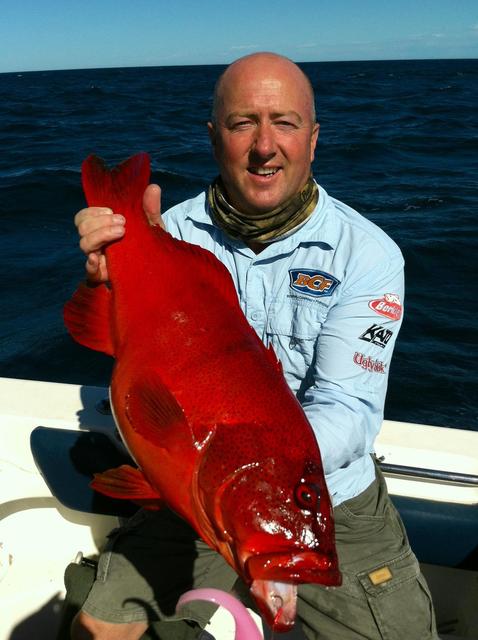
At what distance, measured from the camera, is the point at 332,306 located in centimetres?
245

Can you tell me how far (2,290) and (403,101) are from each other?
97.1 ft

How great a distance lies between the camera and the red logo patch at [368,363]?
227 cm

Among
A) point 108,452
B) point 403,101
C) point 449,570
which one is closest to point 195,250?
point 108,452

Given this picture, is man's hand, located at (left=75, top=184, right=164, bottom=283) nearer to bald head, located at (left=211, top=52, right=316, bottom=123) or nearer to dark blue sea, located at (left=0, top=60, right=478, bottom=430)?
bald head, located at (left=211, top=52, right=316, bottom=123)

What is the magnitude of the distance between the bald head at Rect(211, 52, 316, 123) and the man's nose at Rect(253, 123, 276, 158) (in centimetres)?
21

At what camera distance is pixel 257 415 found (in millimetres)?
1542

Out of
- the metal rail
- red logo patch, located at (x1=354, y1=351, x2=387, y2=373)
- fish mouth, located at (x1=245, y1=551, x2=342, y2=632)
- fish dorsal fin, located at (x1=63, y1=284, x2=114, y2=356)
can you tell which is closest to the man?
red logo patch, located at (x1=354, y1=351, x2=387, y2=373)

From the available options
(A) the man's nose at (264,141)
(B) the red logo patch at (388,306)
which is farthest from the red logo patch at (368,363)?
(A) the man's nose at (264,141)

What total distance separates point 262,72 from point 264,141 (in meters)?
0.30

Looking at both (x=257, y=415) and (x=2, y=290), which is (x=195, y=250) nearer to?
(x=257, y=415)

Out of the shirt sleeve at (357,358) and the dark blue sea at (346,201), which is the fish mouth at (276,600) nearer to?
the shirt sleeve at (357,358)

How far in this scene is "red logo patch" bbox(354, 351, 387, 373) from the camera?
2268mm

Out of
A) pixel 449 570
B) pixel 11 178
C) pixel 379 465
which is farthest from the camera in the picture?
pixel 11 178

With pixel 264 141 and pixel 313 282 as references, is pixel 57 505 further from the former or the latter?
pixel 264 141
